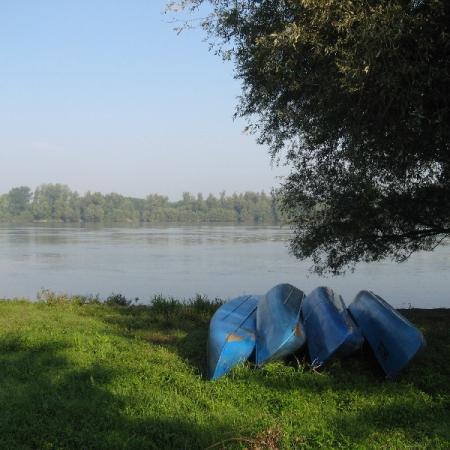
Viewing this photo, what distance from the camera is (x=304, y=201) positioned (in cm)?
918

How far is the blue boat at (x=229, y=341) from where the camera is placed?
204 inches

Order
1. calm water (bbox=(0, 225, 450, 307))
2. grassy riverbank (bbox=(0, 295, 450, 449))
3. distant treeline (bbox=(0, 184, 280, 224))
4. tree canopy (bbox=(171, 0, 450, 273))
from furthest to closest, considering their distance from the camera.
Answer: distant treeline (bbox=(0, 184, 280, 224)) < calm water (bbox=(0, 225, 450, 307)) < tree canopy (bbox=(171, 0, 450, 273)) < grassy riverbank (bbox=(0, 295, 450, 449))

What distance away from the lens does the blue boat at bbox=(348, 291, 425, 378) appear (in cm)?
518

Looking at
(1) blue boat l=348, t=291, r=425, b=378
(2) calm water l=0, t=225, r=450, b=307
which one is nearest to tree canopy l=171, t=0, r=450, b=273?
(1) blue boat l=348, t=291, r=425, b=378

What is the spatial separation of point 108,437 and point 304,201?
618 centimetres

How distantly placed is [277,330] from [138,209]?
300 ft

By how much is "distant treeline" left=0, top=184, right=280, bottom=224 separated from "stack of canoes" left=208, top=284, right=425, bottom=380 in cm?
7230

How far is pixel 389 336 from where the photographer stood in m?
5.65

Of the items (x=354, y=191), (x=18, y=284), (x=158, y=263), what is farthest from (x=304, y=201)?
(x=158, y=263)

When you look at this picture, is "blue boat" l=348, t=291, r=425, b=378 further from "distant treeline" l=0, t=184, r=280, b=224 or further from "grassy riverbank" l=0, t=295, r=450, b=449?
"distant treeline" l=0, t=184, r=280, b=224

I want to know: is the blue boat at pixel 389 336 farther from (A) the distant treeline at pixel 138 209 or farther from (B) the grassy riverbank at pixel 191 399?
(A) the distant treeline at pixel 138 209

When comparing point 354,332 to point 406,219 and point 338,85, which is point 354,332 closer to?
point 338,85

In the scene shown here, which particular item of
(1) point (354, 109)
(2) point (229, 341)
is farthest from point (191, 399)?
(1) point (354, 109)

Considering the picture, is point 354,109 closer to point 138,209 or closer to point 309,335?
point 309,335
